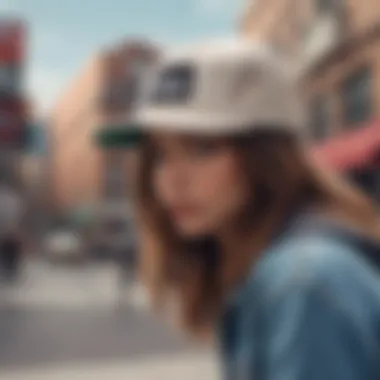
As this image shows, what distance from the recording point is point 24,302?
404 cm

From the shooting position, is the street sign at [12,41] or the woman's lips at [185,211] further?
the street sign at [12,41]

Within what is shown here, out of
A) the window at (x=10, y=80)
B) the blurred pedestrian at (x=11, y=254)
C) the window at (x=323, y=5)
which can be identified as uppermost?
the window at (x=323, y=5)

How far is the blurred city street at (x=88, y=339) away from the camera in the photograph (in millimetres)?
1912

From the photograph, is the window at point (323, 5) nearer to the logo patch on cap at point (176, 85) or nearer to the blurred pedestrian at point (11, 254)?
the blurred pedestrian at point (11, 254)

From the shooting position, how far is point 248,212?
1.39 feet

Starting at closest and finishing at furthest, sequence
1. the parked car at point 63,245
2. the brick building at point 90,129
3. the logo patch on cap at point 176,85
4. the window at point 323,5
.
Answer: the logo patch on cap at point 176,85 → the brick building at point 90,129 → the parked car at point 63,245 → the window at point 323,5

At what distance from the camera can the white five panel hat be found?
1.29ft

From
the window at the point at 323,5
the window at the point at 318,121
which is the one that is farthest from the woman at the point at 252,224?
the window at the point at 323,5

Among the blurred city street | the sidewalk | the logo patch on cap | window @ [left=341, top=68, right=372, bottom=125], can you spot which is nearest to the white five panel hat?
the logo patch on cap

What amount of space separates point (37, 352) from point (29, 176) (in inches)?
25.1

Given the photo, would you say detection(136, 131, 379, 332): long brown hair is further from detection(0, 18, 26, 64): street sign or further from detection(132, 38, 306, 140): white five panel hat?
detection(0, 18, 26, 64): street sign

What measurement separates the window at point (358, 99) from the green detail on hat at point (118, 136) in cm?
167

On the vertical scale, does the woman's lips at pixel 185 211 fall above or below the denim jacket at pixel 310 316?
below

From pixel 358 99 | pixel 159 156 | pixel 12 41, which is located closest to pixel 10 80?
pixel 12 41
